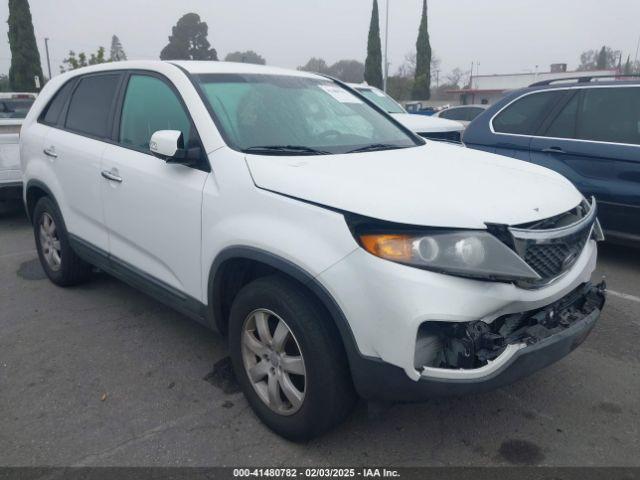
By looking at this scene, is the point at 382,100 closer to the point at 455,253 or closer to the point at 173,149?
the point at 173,149

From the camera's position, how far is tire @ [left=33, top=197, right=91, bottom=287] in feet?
14.7

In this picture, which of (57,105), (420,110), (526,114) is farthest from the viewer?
(420,110)

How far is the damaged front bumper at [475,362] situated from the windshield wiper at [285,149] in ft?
4.01

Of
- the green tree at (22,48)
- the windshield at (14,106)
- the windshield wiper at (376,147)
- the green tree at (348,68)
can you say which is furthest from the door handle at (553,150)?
the green tree at (348,68)

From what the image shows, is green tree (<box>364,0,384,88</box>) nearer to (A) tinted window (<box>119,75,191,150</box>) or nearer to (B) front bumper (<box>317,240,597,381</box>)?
(A) tinted window (<box>119,75,191,150</box>)

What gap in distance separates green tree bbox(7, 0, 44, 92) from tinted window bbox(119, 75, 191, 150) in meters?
31.8

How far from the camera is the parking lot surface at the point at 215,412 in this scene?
265 centimetres

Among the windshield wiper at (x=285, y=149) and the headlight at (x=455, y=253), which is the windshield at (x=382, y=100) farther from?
the headlight at (x=455, y=253)

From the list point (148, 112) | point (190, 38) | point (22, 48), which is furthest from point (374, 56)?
point (148, 112)

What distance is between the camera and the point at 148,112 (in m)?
3.57

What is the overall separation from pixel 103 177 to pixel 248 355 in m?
1.68

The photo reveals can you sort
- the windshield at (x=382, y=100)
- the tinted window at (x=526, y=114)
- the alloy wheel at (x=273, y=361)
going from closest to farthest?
the alloy wheel at (x=273, y=361), the tinted window at (x=526, y=114), the windshield at (x=382, y=100)

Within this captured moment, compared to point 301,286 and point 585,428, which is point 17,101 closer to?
point 301,286

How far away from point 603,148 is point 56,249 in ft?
16.0
